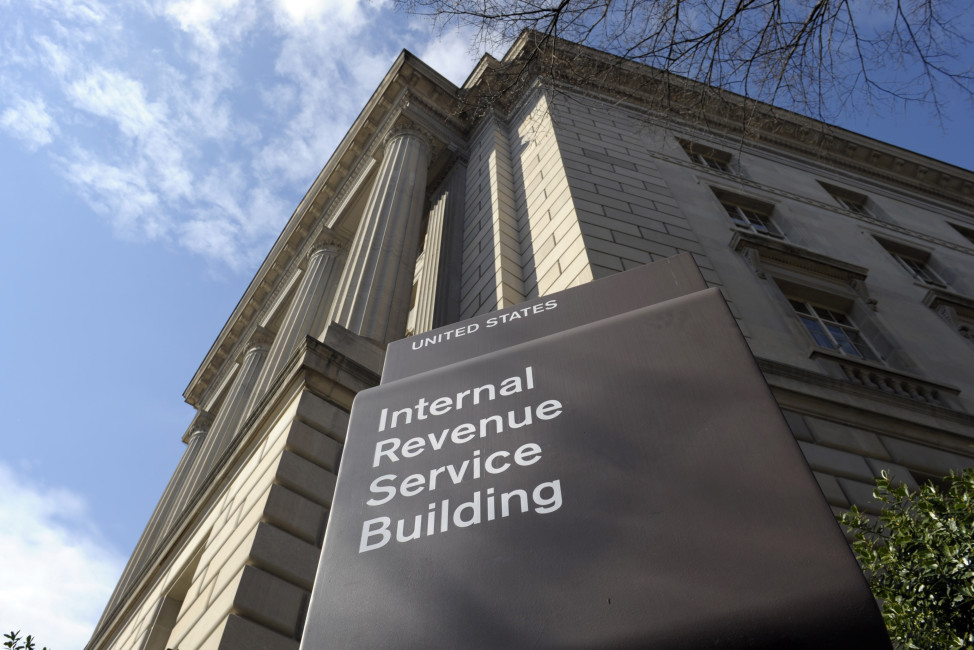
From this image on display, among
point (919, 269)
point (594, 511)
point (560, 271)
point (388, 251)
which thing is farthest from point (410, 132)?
point (594, 511)

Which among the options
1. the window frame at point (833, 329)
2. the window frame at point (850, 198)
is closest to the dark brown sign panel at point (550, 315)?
the window frame at point (833, 329)

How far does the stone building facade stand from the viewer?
27.1ft

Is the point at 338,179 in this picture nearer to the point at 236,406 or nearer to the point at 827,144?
the point at 236,406

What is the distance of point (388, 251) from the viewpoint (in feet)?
47.6

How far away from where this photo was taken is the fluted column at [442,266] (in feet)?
44.6

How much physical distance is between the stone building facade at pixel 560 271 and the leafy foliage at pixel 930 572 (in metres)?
2.93

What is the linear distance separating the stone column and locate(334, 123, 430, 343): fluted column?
9.68ft

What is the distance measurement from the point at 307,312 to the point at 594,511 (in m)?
17.7

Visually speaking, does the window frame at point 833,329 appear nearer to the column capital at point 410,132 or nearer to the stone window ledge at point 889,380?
the stone window ledge at point 889,380

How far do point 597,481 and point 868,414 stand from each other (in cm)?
862

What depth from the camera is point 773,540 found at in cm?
229

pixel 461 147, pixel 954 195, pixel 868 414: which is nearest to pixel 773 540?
pixel 868 414

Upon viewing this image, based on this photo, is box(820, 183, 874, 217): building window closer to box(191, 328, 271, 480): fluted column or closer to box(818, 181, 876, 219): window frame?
box(818, 181, 876, 219): window frame

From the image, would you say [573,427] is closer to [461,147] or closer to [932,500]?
[932,500]
